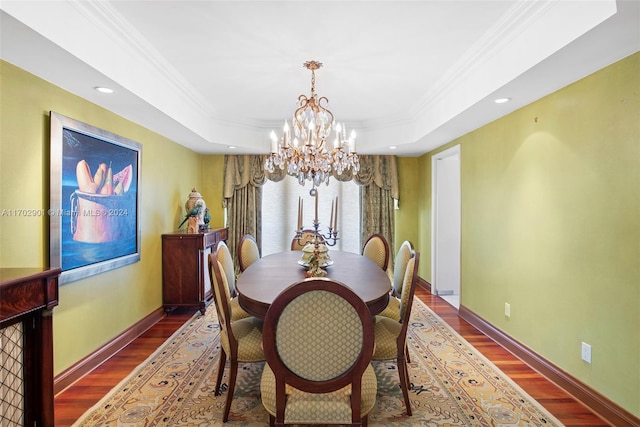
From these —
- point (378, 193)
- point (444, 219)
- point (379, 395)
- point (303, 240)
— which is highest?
point (378, 193)

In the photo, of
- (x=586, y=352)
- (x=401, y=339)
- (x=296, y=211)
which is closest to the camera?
(x=401, y=339)

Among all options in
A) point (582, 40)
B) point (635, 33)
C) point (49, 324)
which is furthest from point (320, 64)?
point (49, 324)

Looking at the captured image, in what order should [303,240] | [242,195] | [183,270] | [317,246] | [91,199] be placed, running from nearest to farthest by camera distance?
[317,246] < [91,199] < [183,270] < [303,240] < [242,195]

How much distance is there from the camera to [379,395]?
2359 millimetres

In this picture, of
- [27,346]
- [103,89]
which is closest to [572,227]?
[27,346]

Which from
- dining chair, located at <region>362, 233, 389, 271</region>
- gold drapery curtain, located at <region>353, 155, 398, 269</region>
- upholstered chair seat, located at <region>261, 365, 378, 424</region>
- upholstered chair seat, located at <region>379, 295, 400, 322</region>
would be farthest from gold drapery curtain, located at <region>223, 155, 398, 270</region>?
upholstered chair seat, located at <region>261, 365, 378, 424</region>

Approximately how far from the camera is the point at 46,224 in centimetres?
229

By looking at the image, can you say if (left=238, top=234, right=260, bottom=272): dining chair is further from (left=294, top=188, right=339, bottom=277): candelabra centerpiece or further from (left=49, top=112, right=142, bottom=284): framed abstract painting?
(left=49, top=112, right=142, bottom=284): framed abstract painting

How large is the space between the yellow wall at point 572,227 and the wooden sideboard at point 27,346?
3064 mm

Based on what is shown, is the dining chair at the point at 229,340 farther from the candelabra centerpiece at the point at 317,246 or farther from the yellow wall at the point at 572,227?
the yellow wall at the point at 572,227

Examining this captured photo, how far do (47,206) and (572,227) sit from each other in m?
3.56

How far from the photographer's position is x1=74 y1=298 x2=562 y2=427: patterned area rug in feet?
6.87

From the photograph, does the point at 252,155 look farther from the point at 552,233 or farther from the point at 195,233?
the point at 552,233

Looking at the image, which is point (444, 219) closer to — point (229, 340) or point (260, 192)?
point (260, 192)
